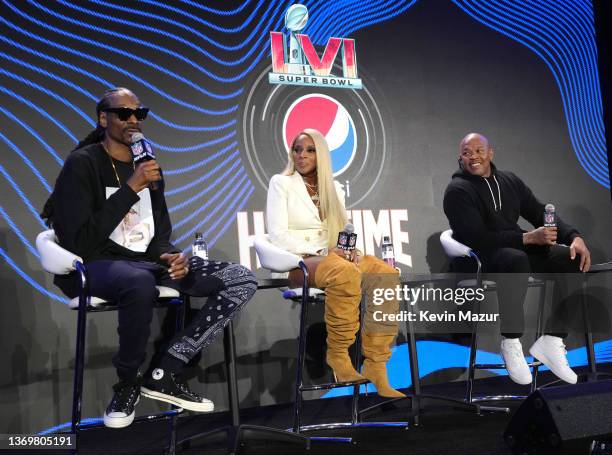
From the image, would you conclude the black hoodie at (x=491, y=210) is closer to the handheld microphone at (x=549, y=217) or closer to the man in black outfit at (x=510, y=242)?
the man in black outfit at (x=510, y=242)

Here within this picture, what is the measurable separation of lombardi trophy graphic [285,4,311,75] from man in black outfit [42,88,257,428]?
5.69 feet

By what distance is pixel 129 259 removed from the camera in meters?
3.04

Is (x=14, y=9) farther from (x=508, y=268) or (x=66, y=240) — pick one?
(x=508, y=268)

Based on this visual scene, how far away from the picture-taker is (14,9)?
3881 millimetres

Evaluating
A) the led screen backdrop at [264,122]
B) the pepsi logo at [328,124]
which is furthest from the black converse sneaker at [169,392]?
the pepsi logo at [328,124]

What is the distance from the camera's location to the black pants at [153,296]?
2604 mm

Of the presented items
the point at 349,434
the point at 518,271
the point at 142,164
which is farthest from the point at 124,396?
the point at 518,271

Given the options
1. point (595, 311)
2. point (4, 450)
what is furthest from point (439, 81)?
point (4, 450)

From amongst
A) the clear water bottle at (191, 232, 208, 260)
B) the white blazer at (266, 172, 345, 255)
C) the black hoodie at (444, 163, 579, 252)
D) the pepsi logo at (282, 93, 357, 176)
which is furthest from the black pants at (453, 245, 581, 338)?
the clear water bottle at (191, 232, 208, 260)

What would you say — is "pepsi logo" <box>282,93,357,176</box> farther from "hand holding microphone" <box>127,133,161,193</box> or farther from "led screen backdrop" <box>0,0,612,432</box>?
"hand holding microphone" <box>127,133,161,193</box>

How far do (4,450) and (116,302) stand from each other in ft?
2.35

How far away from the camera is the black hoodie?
4.02m

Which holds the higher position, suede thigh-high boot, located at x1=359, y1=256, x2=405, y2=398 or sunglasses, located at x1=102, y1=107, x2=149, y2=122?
sunglasses, located at x1=102, y1=107, x2=149, y2=122

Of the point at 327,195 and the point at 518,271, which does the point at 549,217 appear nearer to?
the point at 518,271
